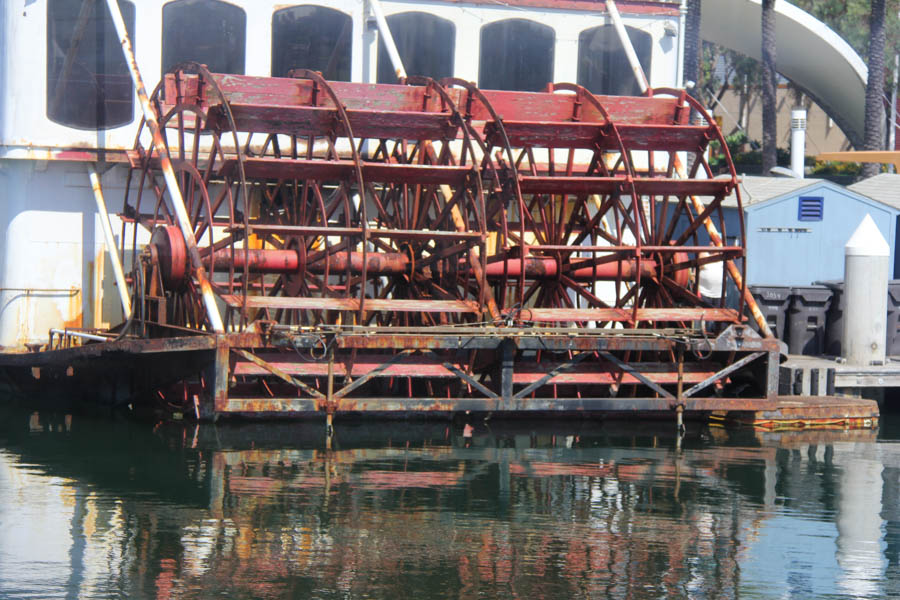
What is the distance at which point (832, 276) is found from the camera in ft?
64.2

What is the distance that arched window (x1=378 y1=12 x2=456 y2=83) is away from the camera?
17625mm

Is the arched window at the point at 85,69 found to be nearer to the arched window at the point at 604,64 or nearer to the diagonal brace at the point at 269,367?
the diagonal brace at the point at 269,367

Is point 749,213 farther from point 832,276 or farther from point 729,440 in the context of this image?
point 729,440

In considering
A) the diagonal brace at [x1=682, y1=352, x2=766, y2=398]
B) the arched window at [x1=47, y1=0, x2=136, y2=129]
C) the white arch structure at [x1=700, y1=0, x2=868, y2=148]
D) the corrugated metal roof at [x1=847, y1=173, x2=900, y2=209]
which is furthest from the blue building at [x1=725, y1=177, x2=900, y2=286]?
the white arch structure at [x1=700, y1=0, x2=868, y2=148]

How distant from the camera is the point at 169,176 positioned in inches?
552

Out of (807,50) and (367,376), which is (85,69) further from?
(807,50)

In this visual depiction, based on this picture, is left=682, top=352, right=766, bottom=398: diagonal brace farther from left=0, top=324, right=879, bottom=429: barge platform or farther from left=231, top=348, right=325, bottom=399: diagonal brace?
left=231, top=348, right=325, bottom=399: diagonal brace

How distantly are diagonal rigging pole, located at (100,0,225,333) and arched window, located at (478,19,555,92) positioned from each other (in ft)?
13.7

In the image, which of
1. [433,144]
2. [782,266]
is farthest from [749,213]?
[433,144]

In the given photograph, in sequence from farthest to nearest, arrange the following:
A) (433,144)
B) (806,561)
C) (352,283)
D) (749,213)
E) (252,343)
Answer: (749,213), (433,144), (352,283), (252,343), (806,561)

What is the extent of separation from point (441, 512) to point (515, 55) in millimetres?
8633

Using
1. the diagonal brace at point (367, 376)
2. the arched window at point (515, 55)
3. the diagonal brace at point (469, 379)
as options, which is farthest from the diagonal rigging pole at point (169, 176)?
the arched window at point (515, 55)

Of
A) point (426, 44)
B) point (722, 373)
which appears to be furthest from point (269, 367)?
point (426, 44)

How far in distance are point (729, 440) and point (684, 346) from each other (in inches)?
47.1
